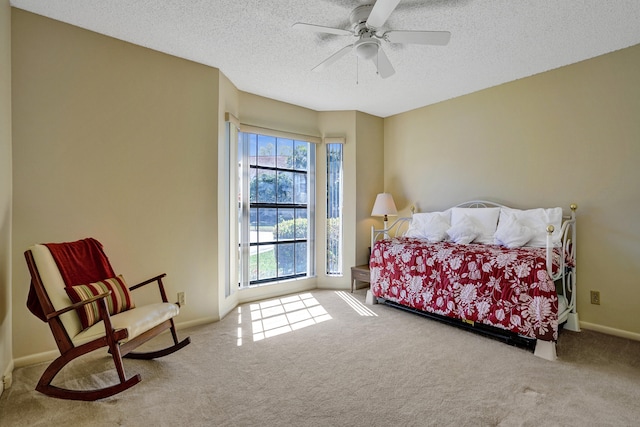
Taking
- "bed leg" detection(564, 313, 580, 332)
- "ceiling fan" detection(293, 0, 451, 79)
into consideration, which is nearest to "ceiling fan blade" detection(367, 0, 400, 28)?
"ceiling fan" detection(293, 0, 451, 79)

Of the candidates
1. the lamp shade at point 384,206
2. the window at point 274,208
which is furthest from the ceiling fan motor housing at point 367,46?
the lamp shade at point 384,206

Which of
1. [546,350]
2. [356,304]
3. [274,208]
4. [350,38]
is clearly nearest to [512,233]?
[546,350]

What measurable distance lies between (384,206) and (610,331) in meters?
2.53

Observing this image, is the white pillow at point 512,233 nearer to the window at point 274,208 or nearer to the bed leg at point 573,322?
the bed leg at point 573,322

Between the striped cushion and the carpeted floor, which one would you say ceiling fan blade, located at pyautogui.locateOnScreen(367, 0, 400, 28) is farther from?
the striped cushion

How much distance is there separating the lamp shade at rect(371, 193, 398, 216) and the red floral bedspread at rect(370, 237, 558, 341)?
66 centimetres

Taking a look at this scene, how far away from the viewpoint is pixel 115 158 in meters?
2.63

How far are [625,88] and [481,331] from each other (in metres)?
2.46

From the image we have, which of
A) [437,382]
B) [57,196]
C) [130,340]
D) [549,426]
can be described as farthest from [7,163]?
[549,426]

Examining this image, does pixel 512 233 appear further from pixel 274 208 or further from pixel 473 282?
pixel 274 208

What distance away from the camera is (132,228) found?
2.71m

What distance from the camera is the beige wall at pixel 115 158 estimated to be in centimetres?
229

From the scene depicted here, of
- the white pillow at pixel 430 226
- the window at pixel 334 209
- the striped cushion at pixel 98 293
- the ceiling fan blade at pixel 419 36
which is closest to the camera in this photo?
the striped cushion at pixel 98 293

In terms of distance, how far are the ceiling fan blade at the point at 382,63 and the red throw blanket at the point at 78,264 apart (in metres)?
2.56
